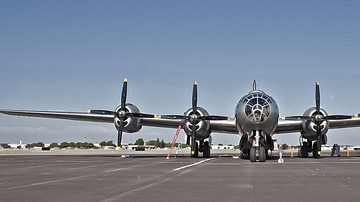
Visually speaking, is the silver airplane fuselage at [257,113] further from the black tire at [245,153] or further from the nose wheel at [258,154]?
the nose wheel at [258,154]

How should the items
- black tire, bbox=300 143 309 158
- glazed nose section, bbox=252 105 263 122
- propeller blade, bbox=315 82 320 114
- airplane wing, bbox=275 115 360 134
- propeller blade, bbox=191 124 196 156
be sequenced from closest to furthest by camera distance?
glazed nose section, bbox=252 105 263 122 → propeller blade, bbox=191 124 196 156 → propeller blade, bbox=315 82 320 114 → airplane wing, bbox=275 115 360 134 → black tire, bbox=300 143 309 158

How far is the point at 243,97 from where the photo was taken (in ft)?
108

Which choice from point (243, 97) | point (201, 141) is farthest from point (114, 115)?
point (243, 97)

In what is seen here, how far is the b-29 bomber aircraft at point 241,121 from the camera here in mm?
31281

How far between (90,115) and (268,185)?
29326 millimetres

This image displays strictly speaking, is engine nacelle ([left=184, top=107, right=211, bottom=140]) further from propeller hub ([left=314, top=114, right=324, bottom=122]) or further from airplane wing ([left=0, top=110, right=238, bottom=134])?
propeller hub ([left=314, top=114, right=324, bottom=122])

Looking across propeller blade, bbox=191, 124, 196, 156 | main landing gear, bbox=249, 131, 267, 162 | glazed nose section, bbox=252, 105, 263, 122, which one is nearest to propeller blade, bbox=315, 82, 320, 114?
glazed nose section, bbox=252, 105, 263, 122

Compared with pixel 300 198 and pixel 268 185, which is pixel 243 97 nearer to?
pixel 268 185

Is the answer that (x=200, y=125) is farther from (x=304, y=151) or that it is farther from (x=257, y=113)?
(x=304, y=151)

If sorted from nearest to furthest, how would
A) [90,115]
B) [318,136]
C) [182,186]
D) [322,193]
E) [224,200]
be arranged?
1. [224,200]
2. [322,193]
3. [182,186]
4. [318,136]
5. [90,115]

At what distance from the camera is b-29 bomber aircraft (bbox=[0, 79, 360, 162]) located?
103 ft

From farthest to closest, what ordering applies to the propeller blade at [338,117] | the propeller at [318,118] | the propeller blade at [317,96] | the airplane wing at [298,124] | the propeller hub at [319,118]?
the airplane wing at [298,124], the propeller blade at [317,96], the propeller hub at [319,118], the propeller at [318,118], the propeller blade at [338,117]

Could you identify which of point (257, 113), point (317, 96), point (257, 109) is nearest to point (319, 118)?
point (317, 96)

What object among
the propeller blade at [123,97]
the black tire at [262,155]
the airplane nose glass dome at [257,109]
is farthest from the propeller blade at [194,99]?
the black tire at [262,155]
